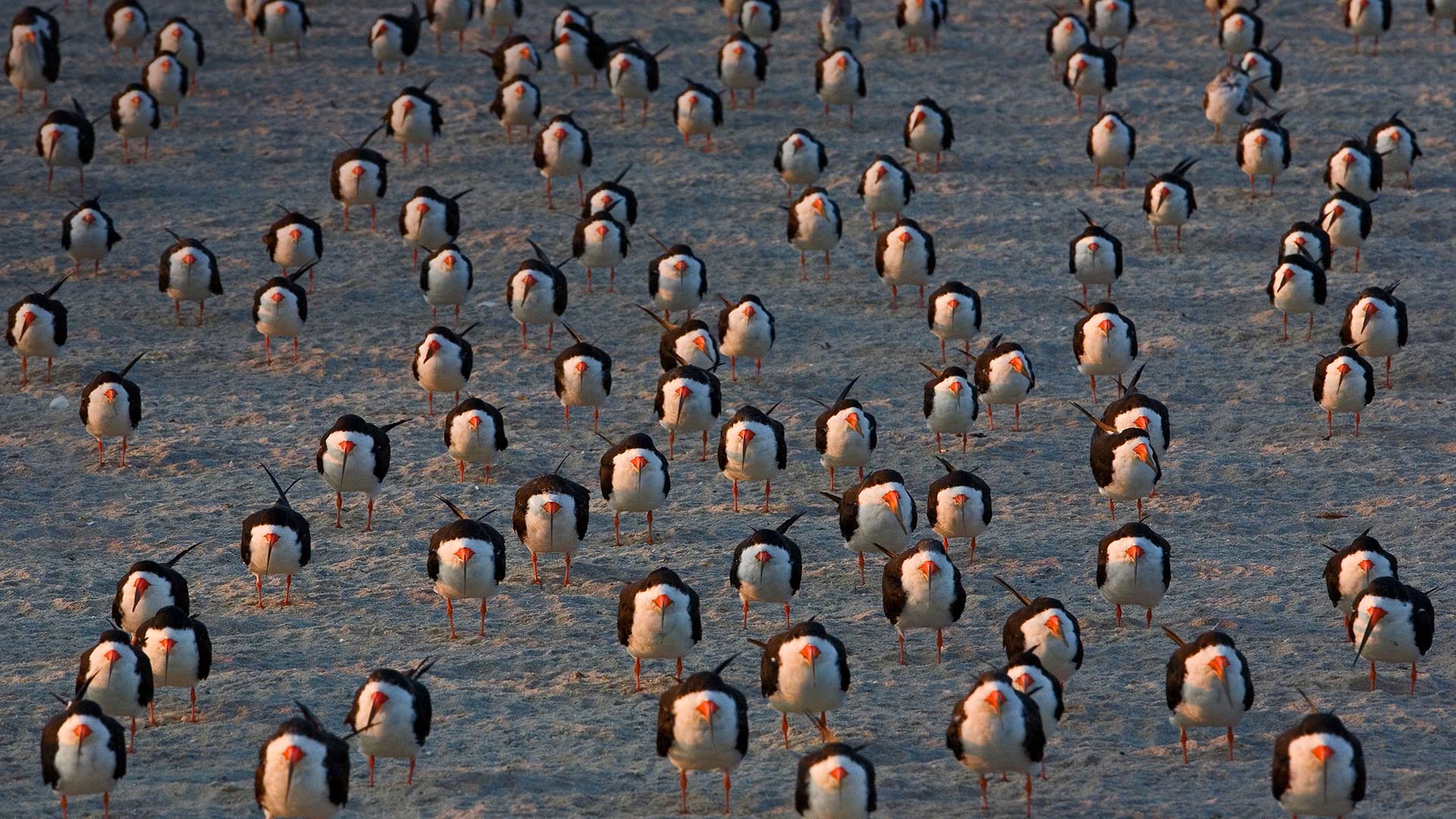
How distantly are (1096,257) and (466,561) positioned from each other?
28.3 feet

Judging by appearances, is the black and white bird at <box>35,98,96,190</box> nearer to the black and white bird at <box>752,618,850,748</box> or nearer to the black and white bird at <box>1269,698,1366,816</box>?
the black and white bird at <box>752,618,850,748</box>

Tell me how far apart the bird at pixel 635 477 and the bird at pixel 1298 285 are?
23.2 ft

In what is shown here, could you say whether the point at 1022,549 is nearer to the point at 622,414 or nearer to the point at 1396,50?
the point at 622,414

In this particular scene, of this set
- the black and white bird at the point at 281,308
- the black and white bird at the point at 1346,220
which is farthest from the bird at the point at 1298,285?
the black and white bird at the point at 281,308

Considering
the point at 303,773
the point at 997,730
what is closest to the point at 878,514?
the point at 997,730

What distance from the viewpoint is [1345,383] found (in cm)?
1888

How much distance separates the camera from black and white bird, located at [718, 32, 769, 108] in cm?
2684

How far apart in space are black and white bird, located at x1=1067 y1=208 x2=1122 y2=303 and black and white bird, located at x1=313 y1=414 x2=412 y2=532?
24.9ft

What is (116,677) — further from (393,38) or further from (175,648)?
(393,38)

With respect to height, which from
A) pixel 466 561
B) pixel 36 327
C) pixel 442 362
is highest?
pixel 36 327

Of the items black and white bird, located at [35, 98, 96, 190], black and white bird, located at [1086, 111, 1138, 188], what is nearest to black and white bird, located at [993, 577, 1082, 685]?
black and white bird, located at [1086, 111, 1138, 188]

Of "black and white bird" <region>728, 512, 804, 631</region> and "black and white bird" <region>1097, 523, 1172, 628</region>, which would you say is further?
"black and white bird" <region>728, 512, 804, 631</region>

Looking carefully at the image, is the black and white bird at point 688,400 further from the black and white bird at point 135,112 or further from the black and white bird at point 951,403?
the black and white bird at point 135,112

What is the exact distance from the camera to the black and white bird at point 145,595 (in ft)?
48.9
